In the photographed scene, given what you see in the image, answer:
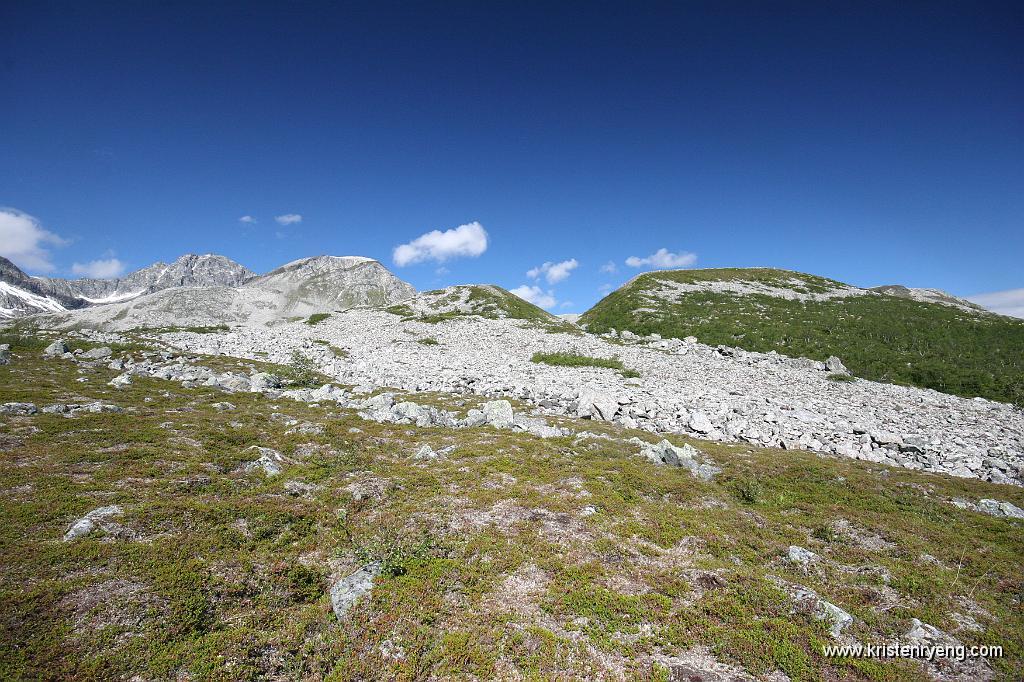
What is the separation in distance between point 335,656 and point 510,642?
3401mm

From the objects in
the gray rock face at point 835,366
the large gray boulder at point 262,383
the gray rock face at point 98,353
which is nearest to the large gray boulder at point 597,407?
the large gray boulder at point 262,383

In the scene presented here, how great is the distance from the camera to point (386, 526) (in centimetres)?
1149

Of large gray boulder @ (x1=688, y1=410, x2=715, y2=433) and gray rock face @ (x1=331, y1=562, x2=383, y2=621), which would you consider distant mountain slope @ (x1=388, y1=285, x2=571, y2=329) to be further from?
gray rock face @ (x1=331, y1=562, x2=383, y2=621)

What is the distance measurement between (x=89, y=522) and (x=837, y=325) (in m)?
59.9

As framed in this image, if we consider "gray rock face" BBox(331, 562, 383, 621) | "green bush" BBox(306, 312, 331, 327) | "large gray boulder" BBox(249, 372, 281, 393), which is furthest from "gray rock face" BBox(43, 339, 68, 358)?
"gray rock face" BBox(331, 562, 383, 621)

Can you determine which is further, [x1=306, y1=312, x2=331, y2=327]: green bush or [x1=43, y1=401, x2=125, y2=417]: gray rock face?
[x1=306, y1=312, x2=331, y2=327]: green bush

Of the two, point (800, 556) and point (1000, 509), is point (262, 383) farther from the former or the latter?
point (1000, 509)

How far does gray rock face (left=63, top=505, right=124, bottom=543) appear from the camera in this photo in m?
9.41

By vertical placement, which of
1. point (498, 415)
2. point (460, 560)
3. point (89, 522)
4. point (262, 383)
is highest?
point (262, 383)

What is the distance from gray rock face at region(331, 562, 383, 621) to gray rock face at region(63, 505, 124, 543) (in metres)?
6.20

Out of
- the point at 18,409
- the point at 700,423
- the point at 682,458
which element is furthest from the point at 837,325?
the point at 18,409

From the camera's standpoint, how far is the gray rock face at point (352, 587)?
8.72m

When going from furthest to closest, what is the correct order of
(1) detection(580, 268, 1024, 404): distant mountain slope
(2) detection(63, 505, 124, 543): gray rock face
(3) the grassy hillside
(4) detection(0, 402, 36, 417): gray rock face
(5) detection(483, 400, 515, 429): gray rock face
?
1. (1) detection(580, 268, 1024, 404): distant mountain slope
2. (5) detection(483, 400, 515, 429): gray rock face
3. (4) detection(0, 402, 36, 417): gray rock face
4. (2) detection(63, 505, 124, 543): gray rock face
5. (3) the grassy hillside

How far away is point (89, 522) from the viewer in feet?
32.2
